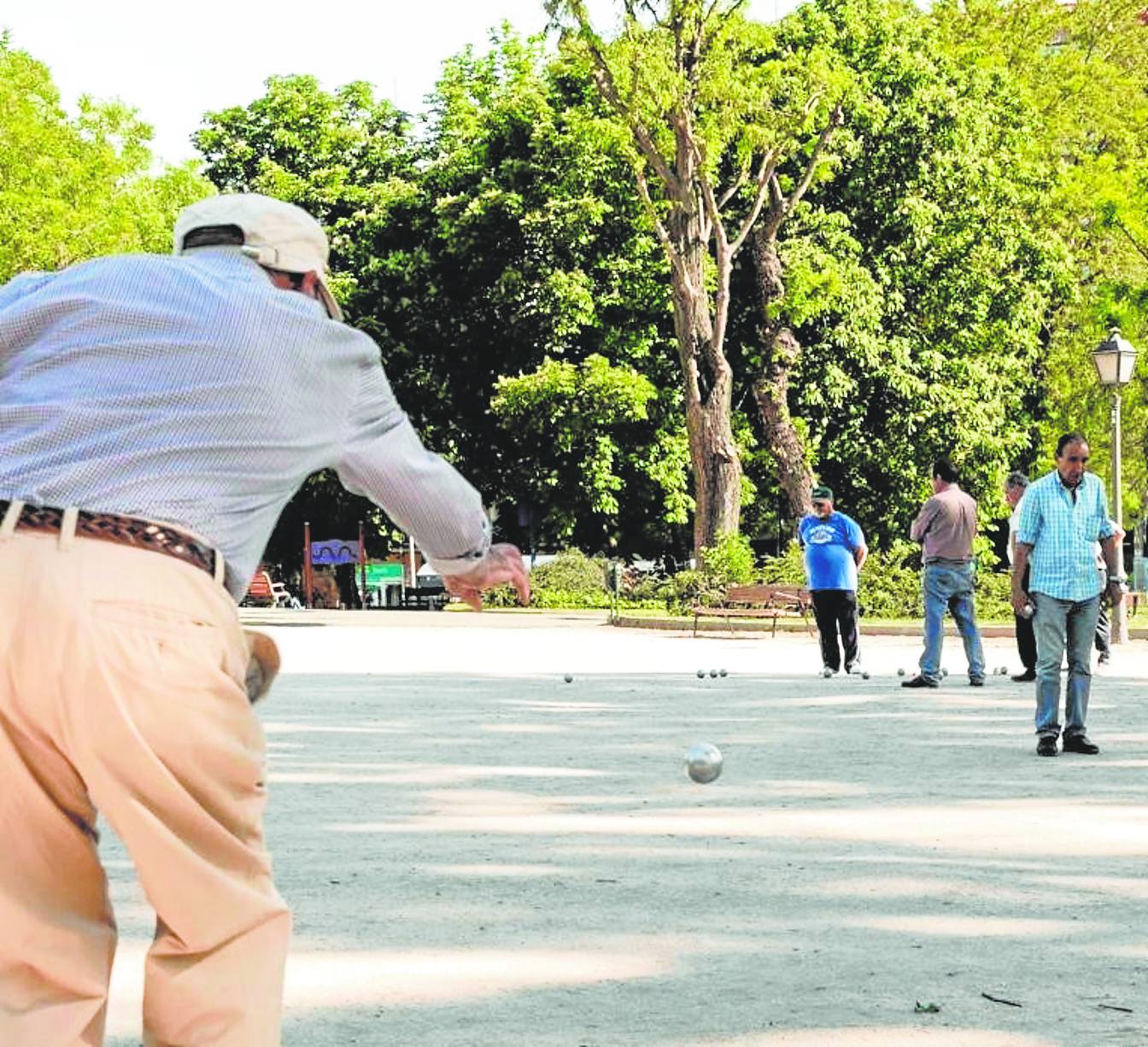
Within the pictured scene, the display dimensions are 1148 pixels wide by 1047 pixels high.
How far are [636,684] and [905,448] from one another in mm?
29092

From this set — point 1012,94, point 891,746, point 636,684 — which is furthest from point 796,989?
point 1012,94

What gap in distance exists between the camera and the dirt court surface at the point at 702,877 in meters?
5.97

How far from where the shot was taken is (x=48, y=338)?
12.8ft

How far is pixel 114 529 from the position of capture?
12.0 ft

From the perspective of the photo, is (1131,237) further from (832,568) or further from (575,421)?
(832,568)

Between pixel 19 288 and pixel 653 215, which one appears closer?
pixel 19 288

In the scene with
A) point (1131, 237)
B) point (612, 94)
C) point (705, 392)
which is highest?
point (612, 94)

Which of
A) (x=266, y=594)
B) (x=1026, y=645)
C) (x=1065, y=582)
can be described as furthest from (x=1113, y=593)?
(x=266, y=594)

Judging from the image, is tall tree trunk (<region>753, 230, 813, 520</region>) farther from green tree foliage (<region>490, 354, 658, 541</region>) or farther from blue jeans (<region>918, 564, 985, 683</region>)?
blue jeans (<region>918, 564, 985, 683</region>)

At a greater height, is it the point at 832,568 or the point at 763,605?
the point at 832,568

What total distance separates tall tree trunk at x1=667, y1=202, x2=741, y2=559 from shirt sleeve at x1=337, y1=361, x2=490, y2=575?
37.9 m

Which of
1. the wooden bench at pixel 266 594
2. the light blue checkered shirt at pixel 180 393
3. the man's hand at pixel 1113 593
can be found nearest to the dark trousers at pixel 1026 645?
the man's hand at pixel 1113 593

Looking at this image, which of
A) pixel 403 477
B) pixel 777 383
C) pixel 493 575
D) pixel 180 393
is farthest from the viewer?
pixel 777 383

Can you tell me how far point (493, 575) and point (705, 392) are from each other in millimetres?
38638
